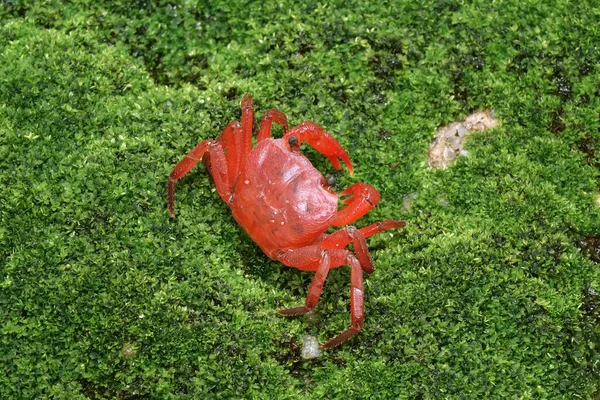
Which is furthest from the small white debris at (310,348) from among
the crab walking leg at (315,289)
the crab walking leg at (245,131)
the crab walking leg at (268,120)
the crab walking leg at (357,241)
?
the crab walking leg at (268,120)

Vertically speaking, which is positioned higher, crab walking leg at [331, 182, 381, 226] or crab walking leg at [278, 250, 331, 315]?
crab walking leg at [331, 182, 381, 226]

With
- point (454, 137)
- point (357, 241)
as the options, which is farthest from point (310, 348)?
point (454, 137)

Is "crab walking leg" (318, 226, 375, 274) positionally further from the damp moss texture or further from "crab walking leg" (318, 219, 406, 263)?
the damp moss texture

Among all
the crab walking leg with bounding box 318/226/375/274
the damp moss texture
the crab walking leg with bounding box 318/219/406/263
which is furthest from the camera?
the crab walking leg with bounding box 318/219/406/263

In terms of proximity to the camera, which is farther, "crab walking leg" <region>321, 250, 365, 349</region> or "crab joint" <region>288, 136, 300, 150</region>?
"crab joint" <region>288, 136, 300, 150</region>

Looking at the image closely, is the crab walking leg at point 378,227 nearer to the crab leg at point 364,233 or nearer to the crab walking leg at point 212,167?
the crab leg at point 364,233

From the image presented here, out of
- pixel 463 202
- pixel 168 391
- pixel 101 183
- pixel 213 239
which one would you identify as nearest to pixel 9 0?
pixel 101 183

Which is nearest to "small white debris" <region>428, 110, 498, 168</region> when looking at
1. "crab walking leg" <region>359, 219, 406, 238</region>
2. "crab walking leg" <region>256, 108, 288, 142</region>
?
"crab walking leg" <region>359, 219, 406, 238</region>

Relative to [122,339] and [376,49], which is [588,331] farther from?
[122,339]
